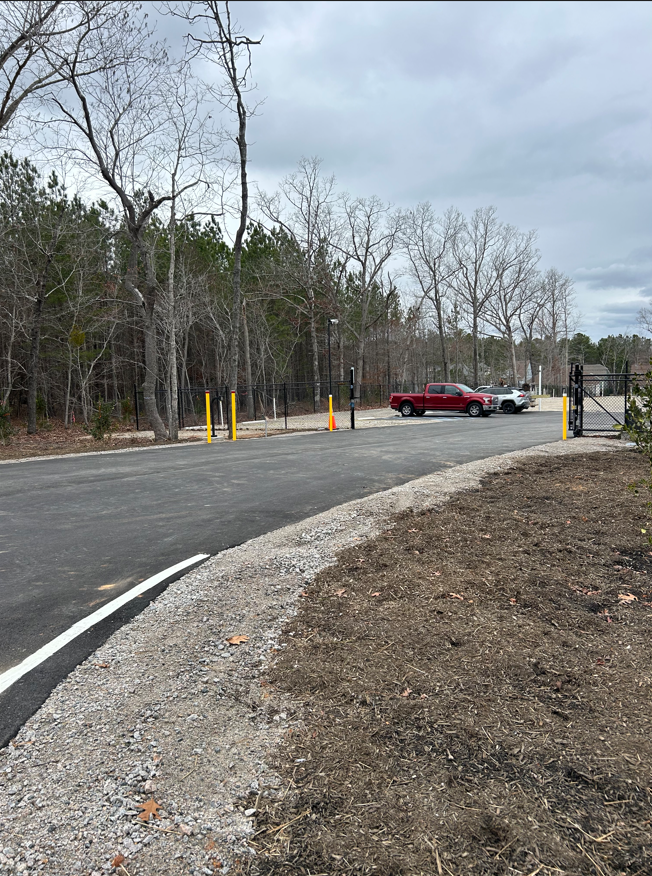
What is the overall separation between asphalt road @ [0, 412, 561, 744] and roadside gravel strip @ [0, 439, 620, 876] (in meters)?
0.26

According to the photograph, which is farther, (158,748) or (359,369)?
(359,369)

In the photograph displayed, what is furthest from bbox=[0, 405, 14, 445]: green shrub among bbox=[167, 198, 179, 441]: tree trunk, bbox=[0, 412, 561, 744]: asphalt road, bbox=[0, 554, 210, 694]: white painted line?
bbox=[0, 554, 210, 694]: white painted line

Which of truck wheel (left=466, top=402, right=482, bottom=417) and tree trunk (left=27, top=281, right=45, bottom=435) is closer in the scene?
tree trunk (left=27, top=281, right=45, bottom=435)

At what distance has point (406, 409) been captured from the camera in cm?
2966

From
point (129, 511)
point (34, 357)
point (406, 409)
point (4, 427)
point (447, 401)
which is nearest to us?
point (129, 511)

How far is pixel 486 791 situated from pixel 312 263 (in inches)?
1549

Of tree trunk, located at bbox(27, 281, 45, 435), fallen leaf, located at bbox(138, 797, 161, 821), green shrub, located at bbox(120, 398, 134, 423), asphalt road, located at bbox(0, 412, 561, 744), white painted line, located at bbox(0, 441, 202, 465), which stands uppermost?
tree trunk, located at bbox(27, 281, 45, 435)

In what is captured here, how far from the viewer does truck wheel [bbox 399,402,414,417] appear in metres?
29.5

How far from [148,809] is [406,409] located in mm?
28386

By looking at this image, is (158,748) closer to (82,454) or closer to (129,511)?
(129,511)

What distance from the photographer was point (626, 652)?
114 inches

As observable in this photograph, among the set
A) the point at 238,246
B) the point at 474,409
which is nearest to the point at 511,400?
the point at 474,409

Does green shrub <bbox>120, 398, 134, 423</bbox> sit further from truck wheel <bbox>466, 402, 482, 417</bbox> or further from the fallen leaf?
the fallen leaf

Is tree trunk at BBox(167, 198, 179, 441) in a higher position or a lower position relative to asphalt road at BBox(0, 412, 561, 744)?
higher
